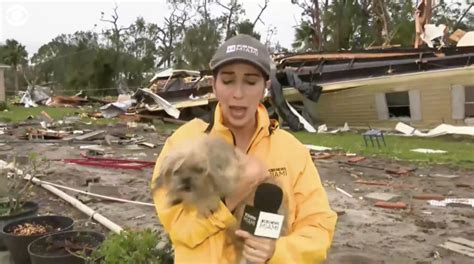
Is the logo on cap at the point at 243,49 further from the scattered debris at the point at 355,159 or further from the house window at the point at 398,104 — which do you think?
the house window at the point at 398,104

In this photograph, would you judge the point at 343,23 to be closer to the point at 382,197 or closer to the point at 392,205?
the point at 382,197

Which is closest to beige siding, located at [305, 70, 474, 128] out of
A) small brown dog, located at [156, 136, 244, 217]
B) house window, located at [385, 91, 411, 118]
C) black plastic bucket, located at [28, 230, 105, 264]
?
house window, located at [385, 91, 411, 118]

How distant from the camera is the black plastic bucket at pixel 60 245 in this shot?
4230 mm

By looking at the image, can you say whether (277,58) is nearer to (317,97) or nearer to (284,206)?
(317,97)

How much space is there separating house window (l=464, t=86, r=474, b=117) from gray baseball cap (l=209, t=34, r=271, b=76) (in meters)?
18.3

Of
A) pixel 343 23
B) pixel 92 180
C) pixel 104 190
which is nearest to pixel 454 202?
pixel 104 190

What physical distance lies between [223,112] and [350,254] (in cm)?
396

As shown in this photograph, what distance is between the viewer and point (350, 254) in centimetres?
561

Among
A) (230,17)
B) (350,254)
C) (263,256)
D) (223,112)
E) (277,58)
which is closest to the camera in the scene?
(263,256)

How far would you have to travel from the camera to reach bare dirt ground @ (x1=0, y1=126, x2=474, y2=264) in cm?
587

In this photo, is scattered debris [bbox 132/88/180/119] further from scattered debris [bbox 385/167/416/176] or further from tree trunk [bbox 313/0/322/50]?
tree trunk [bbox 313/0/322/50]

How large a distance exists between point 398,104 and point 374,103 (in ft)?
3.00

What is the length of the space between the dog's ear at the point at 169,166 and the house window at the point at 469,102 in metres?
18.7

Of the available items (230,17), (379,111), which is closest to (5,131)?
(379,111)
